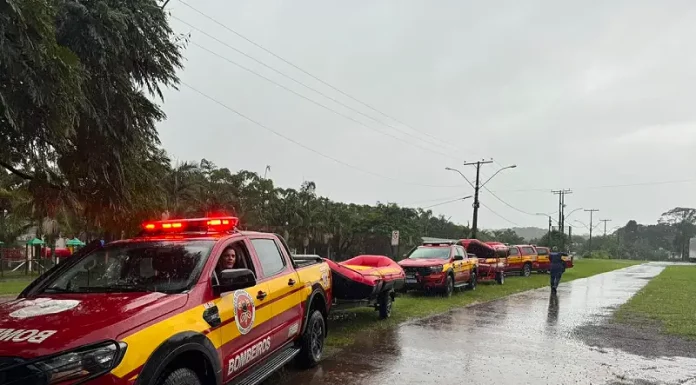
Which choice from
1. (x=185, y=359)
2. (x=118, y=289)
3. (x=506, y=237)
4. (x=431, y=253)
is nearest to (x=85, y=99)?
(x=118, y=289)

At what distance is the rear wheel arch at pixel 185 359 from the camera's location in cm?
359

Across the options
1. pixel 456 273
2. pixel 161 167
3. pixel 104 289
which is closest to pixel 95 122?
pixel 161 167

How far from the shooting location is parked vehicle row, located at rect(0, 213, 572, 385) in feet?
11.0

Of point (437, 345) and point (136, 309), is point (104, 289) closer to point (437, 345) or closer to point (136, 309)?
point (136, 309)

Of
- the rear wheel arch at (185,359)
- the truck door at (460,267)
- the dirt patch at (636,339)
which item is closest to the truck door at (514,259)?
the truck door at (460,267)

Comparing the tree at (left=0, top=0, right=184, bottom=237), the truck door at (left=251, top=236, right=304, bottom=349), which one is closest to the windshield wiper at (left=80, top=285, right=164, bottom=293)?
the truck door at (left=251, top=236, right=304, bottom=349)

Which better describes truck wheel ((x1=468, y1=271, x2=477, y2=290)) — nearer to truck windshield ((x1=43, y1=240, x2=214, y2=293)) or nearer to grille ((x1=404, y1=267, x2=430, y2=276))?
grille ((x1=404, y1=267, x2=430, y2=276))

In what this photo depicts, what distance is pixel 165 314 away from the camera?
3977 mm

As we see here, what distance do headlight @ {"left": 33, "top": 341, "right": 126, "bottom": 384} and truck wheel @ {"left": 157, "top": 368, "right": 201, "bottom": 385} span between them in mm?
485

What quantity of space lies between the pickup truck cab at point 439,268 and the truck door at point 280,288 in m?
9.48

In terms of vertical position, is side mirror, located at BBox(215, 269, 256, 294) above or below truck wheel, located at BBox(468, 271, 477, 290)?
above

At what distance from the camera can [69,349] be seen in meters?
3.28

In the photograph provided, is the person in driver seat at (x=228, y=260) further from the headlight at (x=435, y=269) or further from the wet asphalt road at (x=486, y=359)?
the headlight at (x=435, y=269)

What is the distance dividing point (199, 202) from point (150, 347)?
29287mm
